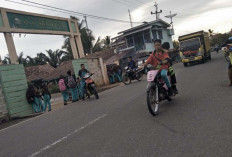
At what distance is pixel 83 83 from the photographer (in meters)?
10.8

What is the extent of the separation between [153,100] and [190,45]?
17.3 meters

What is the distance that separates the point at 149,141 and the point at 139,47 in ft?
106

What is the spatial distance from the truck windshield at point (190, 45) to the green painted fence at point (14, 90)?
15385mm

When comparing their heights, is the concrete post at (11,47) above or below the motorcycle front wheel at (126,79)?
above

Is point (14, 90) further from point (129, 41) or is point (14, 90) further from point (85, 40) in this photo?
point (85, 40)

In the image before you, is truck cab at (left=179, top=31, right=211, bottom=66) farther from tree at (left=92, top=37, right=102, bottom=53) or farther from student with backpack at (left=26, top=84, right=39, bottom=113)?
tree at (left=92, top=37, right=102, bottom=53)

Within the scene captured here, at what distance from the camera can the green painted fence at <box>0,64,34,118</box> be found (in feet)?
33.2

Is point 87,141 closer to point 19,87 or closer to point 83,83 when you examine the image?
point 83,83

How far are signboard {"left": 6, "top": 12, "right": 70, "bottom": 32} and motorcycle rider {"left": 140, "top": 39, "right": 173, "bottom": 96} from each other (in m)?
8.59

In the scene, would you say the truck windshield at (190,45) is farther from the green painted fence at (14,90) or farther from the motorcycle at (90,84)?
the green painted fence at (14,90)

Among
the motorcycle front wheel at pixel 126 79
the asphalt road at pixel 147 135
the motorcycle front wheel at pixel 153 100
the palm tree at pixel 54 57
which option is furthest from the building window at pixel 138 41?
the motorcycle front wheel at pixel 153 100

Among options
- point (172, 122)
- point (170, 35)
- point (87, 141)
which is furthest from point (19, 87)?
point (170, 35)

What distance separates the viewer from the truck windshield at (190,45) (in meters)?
21.0

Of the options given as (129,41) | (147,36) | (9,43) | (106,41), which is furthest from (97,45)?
(9,43)
